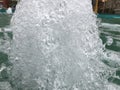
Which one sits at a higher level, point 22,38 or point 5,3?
point 22,38

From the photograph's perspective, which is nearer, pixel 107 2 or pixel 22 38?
pixel 22 38

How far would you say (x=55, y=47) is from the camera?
4.10 metres

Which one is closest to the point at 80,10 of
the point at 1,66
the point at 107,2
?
the point at 1,66

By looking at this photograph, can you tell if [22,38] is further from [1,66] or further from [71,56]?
[1,66]

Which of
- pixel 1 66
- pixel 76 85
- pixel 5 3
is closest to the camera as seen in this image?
pixel 76 85

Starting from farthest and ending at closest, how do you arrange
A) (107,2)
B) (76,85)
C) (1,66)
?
(107,2) < (1,66) < (76,85)

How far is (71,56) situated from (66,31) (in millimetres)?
307

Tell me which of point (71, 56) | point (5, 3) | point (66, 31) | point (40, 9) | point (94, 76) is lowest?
point (5, 3)

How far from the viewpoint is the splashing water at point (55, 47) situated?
4.07 meters

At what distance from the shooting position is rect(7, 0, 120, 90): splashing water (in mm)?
4070

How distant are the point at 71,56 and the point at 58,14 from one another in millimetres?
525

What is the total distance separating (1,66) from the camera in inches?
223

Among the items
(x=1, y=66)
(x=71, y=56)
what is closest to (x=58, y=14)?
(x=71, y=56)

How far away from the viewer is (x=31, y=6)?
4363 mm
